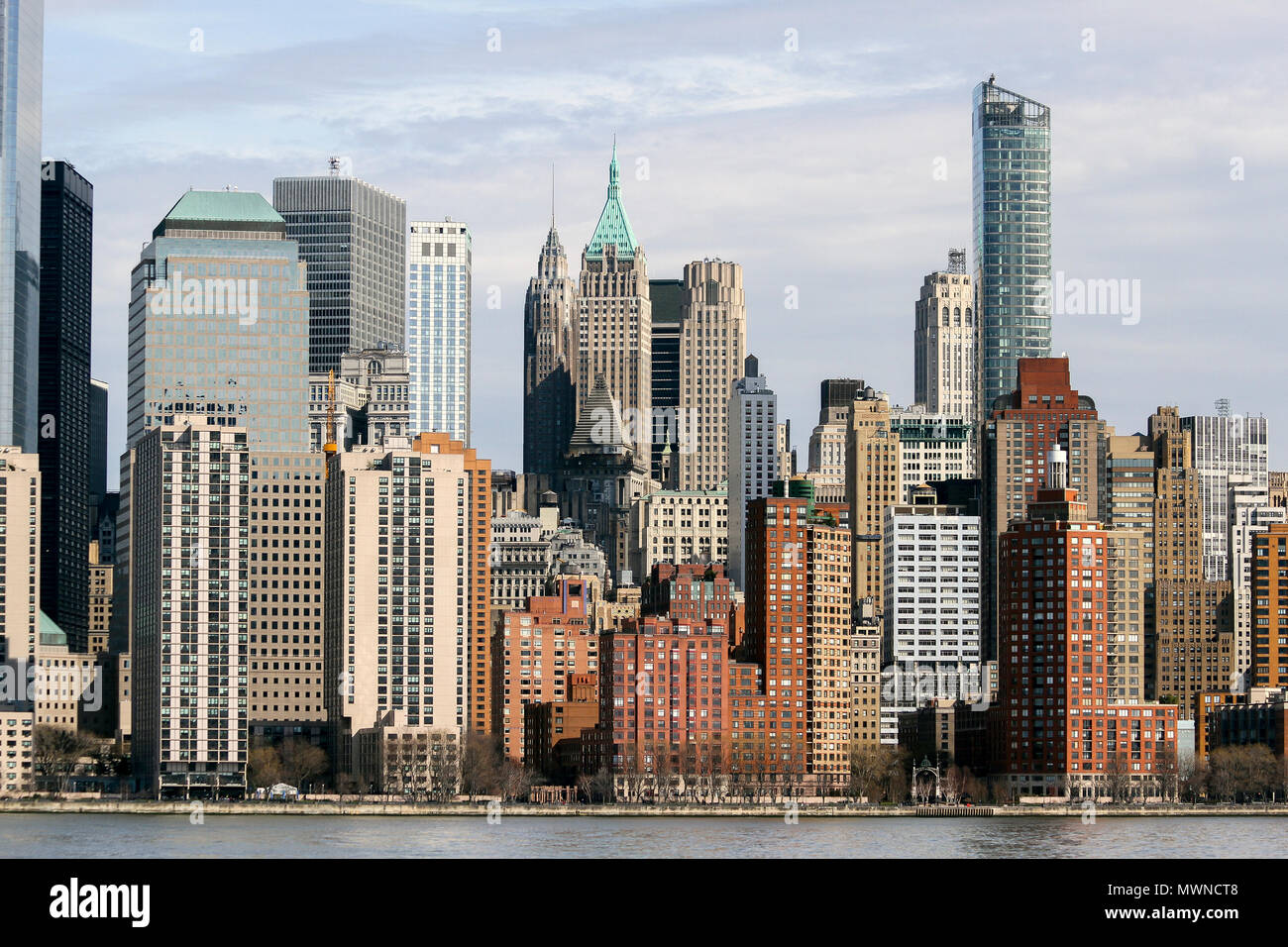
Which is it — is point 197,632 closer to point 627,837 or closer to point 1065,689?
point 1065,689

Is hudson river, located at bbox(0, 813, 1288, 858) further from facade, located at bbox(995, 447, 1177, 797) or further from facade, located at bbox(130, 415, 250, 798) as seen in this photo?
facade, located at bbox(130, 415, 250, 798)

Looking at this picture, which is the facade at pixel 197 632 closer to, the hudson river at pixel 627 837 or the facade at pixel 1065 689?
the hudson river at pixel 627 837

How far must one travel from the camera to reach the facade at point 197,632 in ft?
616

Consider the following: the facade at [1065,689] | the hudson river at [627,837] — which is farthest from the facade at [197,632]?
the facade at [1065,689]

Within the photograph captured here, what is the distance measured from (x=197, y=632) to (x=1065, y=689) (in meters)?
71.5

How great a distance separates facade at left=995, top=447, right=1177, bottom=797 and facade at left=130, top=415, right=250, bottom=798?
207ft

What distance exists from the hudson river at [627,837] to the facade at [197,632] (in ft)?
72.6

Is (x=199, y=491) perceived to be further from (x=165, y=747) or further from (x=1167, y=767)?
(x=1167, y=767)

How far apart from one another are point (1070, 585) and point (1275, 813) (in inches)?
1042

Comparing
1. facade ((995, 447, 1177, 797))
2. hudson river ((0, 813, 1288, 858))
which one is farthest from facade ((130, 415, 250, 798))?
→ facade ((995, 447, 1177, 797))

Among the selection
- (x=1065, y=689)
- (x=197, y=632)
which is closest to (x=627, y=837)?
(x=1065, y=689)

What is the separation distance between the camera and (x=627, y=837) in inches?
5074

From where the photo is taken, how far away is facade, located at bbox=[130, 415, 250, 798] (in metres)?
188
